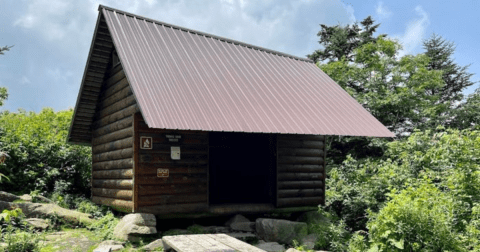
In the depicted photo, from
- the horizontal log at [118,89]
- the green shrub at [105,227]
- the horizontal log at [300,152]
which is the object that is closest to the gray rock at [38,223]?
the green shrub at [105,227]

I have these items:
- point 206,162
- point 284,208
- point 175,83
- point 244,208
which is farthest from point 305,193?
point 175,83

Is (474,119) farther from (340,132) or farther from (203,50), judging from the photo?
(203,50)

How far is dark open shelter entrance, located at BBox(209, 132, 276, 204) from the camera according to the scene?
1271cm

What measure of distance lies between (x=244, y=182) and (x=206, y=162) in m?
4.62

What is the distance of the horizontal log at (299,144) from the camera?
11.1 meters

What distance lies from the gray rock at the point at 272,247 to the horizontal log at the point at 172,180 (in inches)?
80.7

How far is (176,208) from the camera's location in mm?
9219

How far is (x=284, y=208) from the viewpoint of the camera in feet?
35.8

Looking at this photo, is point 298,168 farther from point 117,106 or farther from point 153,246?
point 117,106

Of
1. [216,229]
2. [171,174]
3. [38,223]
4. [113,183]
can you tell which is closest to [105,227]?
[38,223]

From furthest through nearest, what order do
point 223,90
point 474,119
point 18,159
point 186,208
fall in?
1. point 474,119
2. point 18,159
3. point 223,90
4. point 186,208

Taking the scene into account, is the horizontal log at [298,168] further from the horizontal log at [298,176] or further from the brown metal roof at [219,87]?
the brown metal roof at [219,87]

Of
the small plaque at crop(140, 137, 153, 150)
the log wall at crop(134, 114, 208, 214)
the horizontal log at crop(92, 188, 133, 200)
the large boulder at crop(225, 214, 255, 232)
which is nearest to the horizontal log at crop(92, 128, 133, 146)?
the small plaque at crop(140, 137, 153, 150)

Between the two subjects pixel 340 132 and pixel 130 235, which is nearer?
pixel 130 235
